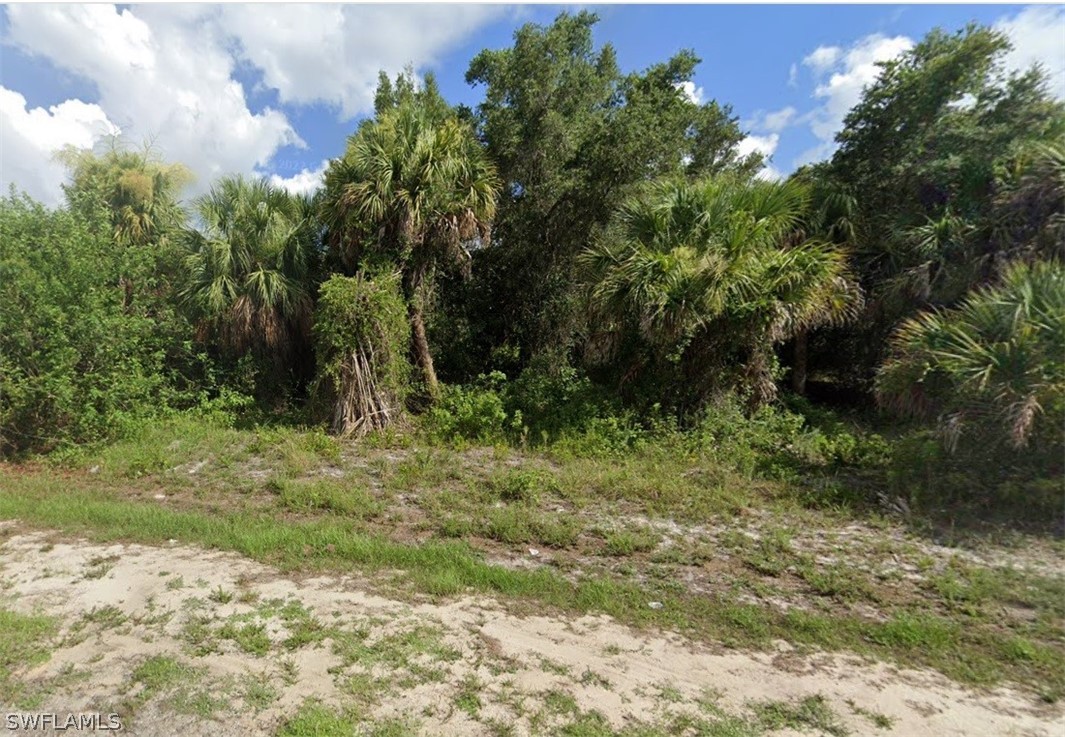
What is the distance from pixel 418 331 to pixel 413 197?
7.55ft

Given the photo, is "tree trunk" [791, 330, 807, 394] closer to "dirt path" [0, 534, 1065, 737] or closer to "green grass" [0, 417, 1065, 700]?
"green grass" [0, 417, 1065, 700]

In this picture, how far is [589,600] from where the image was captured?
4.03m

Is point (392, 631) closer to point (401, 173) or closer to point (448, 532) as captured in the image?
point (448, 532)

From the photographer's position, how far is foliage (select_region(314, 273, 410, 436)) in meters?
8.65

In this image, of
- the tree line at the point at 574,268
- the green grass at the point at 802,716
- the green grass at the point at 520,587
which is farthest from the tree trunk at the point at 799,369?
the green grass at the point at 802,716

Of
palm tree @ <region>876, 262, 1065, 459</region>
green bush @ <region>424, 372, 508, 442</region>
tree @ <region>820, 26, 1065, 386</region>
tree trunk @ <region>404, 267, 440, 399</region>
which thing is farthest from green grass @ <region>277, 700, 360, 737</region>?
tree @ <region>820, 26, 1065, 386</region>

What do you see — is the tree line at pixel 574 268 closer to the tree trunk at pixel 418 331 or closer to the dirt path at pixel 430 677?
the tree trunk at pixel 418 331

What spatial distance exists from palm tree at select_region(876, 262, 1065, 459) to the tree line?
3 centimetres

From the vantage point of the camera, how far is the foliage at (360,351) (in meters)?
8.65

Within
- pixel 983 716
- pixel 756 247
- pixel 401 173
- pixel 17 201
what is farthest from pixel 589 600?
pixel 17 201

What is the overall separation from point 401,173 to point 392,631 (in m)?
7.67

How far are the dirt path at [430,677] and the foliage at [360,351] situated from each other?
4.81 m

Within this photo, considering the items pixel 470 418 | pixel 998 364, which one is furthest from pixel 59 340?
pixel 998 364

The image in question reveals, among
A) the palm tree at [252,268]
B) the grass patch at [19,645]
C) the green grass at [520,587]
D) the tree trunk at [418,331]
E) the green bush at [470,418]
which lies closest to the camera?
the grass patch at [19,645]
